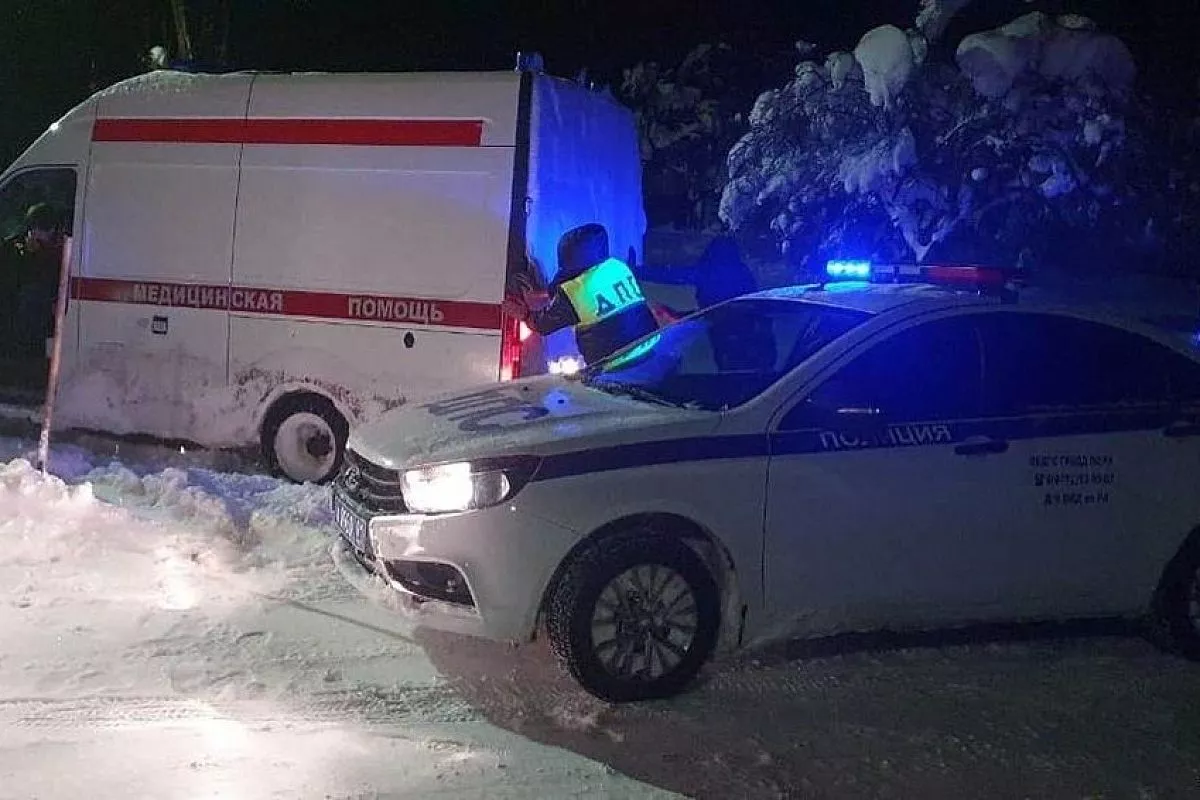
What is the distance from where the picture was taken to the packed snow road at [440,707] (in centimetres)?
448

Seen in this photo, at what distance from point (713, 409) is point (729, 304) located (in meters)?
1.31

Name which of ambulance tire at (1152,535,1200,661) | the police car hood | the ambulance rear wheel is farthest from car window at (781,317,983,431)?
the ambulance rear wheel

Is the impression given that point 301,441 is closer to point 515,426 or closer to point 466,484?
point 515,426

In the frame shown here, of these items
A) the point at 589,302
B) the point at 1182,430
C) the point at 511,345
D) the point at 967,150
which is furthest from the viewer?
the point at 967,150

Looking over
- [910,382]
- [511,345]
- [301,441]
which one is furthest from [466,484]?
[301,441]

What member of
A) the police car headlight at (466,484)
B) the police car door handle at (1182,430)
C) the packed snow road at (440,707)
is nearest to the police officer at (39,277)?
the packed snow road at (440,707)

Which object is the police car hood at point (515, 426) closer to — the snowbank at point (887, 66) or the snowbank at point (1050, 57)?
the snowbank at point (1050, 57)

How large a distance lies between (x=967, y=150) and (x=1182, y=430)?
9.05 metres

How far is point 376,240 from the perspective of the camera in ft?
26.1

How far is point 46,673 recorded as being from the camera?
515 centimetres

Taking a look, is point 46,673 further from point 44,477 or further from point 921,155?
point 921,155

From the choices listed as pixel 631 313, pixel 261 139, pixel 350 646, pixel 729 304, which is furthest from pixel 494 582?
pixel 261 139

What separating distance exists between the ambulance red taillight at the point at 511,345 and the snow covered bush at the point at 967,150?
8103 mm

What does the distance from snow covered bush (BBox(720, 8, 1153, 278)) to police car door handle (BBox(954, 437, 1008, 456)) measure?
9305mm
